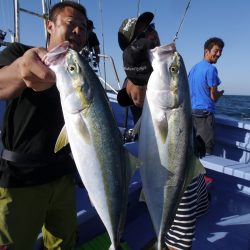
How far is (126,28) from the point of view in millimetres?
1932

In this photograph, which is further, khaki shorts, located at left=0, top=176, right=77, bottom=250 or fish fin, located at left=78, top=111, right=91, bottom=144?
khaki shorts, located at left=0, top=176, right=77, bottom=250

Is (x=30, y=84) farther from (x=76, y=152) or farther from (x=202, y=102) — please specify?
(x=202, y=102)

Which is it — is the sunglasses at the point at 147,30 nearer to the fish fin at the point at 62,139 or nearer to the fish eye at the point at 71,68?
the fish eye at the point at 71,68

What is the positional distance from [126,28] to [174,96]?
0.65 m

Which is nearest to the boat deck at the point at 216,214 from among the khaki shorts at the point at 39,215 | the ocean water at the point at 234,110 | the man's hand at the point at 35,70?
the khaki shorts at the point at 39,215

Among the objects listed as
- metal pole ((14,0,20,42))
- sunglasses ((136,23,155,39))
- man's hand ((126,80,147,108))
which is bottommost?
man's hand ((126,80,147,108))

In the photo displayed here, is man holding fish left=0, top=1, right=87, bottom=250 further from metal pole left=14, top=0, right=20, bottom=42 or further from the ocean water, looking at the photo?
the ocean water

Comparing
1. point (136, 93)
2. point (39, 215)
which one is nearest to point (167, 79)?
point (136, 93)

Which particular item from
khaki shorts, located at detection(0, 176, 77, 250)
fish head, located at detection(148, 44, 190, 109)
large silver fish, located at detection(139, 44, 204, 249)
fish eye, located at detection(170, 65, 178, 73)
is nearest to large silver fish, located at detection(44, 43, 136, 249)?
large silver fish, located at detection(139, 44, 204, 249)

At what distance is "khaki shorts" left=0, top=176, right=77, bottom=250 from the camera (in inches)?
82.3

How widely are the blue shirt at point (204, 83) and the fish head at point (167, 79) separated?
3.73 meters

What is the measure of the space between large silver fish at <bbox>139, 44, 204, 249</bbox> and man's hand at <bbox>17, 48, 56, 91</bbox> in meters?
0.50

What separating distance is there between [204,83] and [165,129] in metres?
3.90

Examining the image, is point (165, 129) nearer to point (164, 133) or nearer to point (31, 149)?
point (164, 133)
